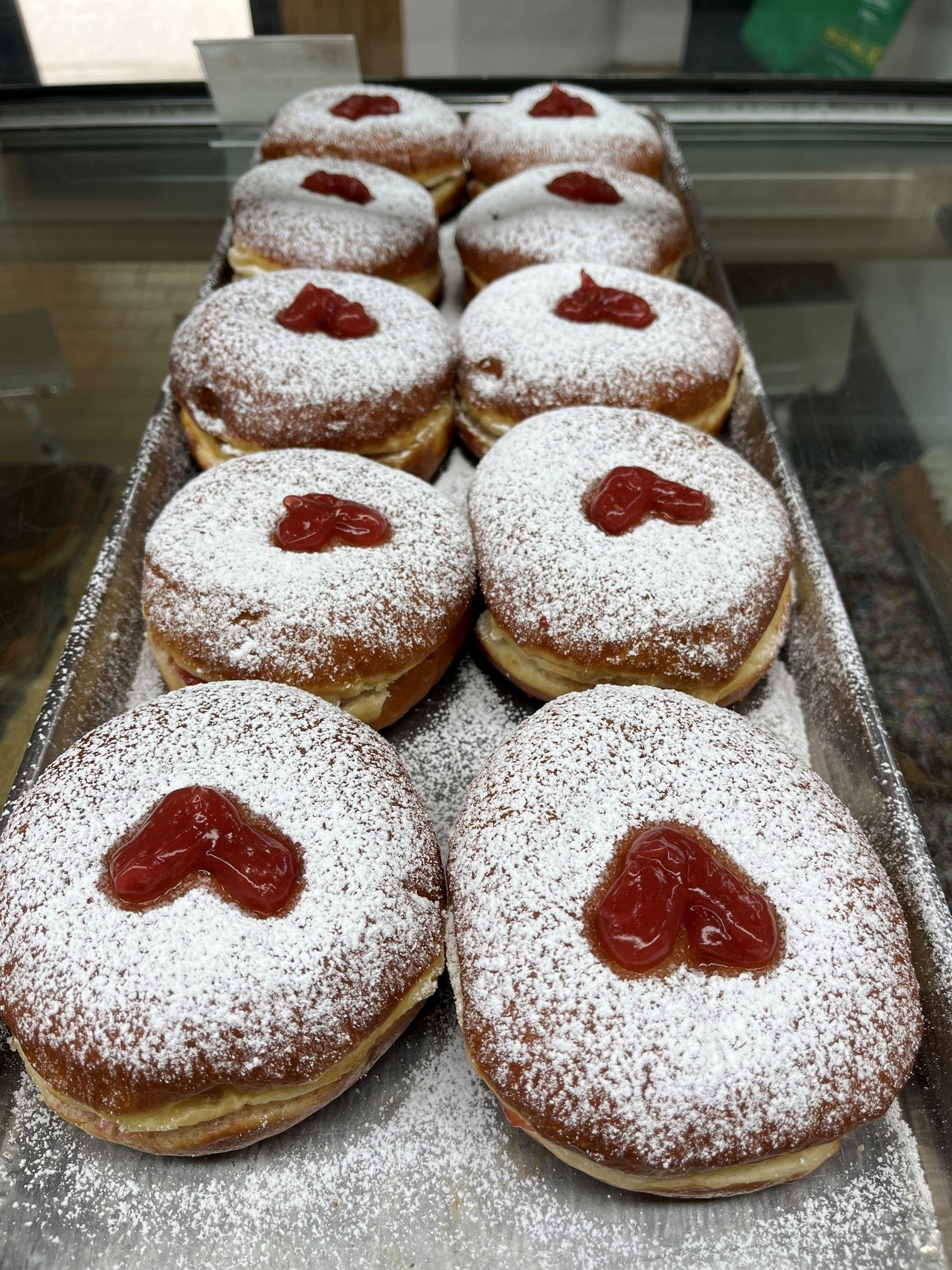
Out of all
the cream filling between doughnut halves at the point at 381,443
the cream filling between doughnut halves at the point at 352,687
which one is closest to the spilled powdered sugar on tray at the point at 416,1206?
the cream filling between doughnut halves at the point at 352,687

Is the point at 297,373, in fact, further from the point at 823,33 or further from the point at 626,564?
the point at 823,33

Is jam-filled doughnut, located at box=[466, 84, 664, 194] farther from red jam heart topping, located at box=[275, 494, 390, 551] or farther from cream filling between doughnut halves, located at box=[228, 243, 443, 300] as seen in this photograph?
red jam heart topping, located at box=[275, 494, 390, 551]

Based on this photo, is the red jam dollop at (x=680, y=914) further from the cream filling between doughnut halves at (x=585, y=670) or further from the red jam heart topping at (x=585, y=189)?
the red jam heart topping at (x=585, y=189)

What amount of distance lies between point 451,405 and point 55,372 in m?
1.32

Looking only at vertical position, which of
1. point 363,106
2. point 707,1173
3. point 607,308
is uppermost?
point 363,106

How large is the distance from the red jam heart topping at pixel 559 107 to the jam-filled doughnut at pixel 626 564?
1.93m

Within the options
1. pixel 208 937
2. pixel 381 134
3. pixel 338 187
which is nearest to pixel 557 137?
pixel 381 134

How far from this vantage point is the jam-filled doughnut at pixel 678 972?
1.22m

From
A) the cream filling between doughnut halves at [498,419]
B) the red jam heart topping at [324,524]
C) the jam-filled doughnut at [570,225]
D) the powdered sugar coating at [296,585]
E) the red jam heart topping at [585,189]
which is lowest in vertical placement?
the cream filling between doughnut halves at [498,419]

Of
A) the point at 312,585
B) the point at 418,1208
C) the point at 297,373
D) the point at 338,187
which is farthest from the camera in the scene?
the point at 338,187

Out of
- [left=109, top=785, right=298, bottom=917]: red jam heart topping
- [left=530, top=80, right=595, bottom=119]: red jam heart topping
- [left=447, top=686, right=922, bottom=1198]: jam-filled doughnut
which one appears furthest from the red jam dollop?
[left=530, top=80, right=595, bottom=119]: red jam heart topping

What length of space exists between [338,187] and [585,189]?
81 cm

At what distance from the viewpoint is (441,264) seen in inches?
123

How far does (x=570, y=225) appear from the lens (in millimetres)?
Result: 2758
